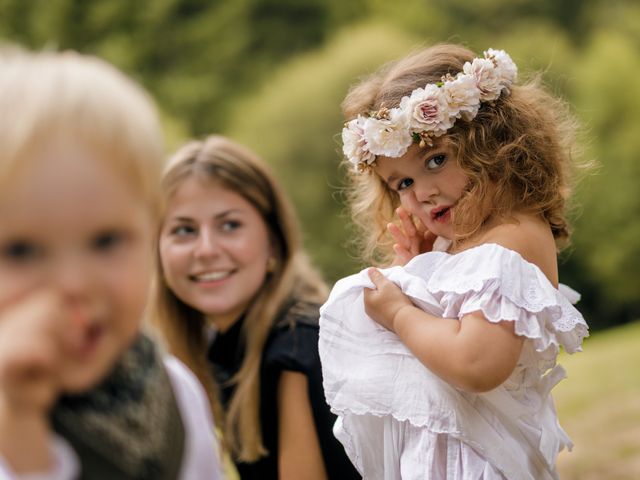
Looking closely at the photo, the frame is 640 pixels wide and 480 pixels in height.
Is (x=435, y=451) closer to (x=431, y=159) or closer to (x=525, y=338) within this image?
(x=525, y=338)

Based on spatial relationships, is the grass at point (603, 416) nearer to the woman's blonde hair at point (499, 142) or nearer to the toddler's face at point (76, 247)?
the woman's blonde hair at point (499, 142)

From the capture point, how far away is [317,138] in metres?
23.8

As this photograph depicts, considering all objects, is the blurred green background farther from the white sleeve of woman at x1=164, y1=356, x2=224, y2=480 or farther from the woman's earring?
the white sleeve of woman at x1=164, y1=356, x2=224, y2=480

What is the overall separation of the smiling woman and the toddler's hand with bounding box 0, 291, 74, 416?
1.91 m

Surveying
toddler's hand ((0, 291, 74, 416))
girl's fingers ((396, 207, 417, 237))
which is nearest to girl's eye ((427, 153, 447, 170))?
girl's fingers ((396, 207, 417, 237))

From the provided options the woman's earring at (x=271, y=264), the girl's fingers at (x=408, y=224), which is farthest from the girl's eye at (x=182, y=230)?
the girl's fingers at (x=408, y=224)

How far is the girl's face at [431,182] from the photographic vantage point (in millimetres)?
2602

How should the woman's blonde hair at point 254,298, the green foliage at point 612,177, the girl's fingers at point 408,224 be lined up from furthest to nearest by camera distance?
the green foliage at point 612,177
the woman's blonde hair at point 254,298
the girl's fingers at point 408,224

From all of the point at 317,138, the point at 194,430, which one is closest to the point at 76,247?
the point at 194,430

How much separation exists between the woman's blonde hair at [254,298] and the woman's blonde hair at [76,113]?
6.38ft

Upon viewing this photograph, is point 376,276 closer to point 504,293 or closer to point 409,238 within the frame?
point 409,238

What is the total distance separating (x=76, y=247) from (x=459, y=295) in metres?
1.39

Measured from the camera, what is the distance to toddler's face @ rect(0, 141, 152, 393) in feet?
3.99

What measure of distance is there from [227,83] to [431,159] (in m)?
30.9
